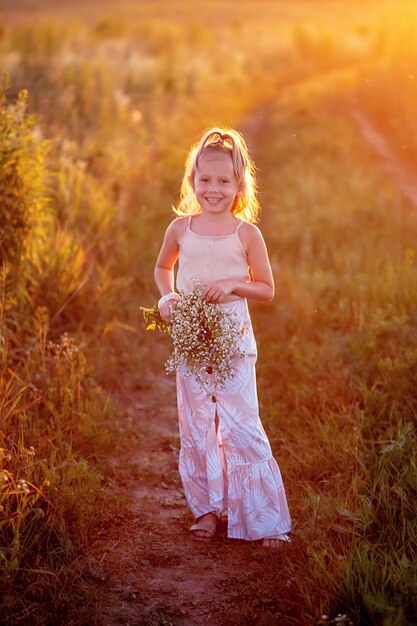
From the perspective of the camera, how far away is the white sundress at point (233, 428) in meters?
3.80

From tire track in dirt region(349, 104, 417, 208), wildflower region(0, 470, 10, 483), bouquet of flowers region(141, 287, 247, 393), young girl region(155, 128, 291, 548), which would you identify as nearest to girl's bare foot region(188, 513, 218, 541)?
young girl region(155, 128, 291, 548)

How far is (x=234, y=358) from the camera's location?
12.6ft

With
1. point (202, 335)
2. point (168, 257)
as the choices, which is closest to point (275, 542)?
point (202, 335)

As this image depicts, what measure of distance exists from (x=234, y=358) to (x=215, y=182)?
88cm

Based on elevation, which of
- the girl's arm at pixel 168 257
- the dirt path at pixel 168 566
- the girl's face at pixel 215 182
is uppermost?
the girl's face at pixel 215 182

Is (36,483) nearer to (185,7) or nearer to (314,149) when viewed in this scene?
(314,149)

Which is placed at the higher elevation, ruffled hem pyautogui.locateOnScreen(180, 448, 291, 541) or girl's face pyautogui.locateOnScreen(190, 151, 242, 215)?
girl's face pyautogui.locateOnScreen(190, 151, 242, 215)

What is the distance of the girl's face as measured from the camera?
3674 millimetres

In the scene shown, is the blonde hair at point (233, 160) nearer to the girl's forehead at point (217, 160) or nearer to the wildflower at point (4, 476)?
the girl's forehead at point (217, 160)

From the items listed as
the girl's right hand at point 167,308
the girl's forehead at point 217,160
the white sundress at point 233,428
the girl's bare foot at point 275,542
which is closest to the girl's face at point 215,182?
the girl's forehead at point 217,160

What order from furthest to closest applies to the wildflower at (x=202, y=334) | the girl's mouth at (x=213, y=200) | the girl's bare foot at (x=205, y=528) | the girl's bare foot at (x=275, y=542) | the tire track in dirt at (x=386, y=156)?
the tire track in dirt at (x=386, y=156)
the girl's bare foot at (x=205, y=528)
the girl's bare foot at (x=275, y=542)
the girl's mouth at (x=213, y=200)
the wildflower at (x=202, y=334)

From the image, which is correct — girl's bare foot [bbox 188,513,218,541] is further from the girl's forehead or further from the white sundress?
the girl's forehead

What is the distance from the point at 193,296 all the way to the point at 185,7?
81.8 meters

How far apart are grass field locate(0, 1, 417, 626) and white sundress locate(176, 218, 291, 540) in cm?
24
